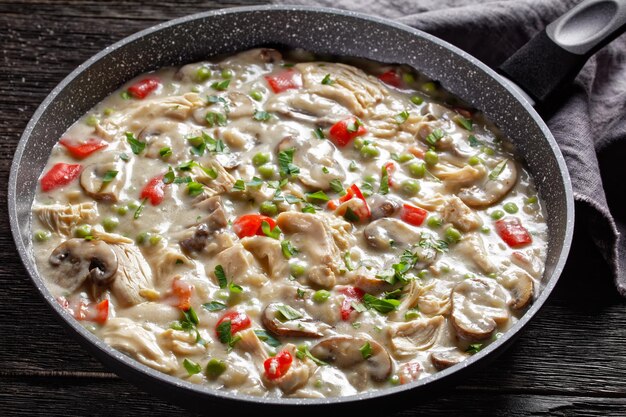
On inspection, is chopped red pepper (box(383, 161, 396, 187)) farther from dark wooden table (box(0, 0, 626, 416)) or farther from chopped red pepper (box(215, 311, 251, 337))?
chopped red pepper (box(215, 311, 251, 337))

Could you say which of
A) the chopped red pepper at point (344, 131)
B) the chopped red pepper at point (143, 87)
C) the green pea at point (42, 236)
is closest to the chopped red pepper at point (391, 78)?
the chopped red pepper at point (344, 131)

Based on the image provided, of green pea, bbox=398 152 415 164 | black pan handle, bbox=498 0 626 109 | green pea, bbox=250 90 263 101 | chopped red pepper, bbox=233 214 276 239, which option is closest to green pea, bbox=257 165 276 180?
chopped red pepper, bbox=233 214 276 239

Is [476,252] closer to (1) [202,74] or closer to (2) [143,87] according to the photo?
(1) [202,74]

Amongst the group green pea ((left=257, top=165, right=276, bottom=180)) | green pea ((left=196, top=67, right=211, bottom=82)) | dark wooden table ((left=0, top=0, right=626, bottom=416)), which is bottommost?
dark wooden table ((left=0, top=0, right=626, bottom=416))

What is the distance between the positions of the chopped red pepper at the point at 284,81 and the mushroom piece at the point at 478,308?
5.62 feet

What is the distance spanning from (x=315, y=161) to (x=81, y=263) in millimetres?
1351

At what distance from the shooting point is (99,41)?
6168 mm

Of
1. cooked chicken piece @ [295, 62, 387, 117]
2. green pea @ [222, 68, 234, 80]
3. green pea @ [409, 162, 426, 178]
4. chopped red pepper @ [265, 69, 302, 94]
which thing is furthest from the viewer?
green pea @ [222, 68, 234, 80]

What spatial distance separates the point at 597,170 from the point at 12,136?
11.4 ft

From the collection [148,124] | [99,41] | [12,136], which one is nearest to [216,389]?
[148,124]

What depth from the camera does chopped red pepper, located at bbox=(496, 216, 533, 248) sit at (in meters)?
4.75

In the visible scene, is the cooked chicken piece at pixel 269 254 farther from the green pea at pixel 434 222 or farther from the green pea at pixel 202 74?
the green pea at pixel 202 74

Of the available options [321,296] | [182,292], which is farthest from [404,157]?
[182,292]

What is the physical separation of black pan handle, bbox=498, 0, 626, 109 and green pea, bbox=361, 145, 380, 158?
1.00 meters
